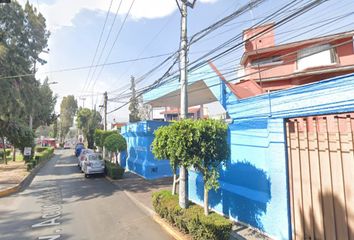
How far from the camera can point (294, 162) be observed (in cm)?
626

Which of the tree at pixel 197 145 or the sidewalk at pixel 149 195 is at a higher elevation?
the tree at pixel 197 145

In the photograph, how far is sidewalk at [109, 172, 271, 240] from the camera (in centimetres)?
704

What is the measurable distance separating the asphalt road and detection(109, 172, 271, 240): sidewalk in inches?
9.5

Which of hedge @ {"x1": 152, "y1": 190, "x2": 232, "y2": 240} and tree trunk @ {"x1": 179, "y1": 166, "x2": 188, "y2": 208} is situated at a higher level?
tree trunk @ {"x1": 179, "y1": 166, "x2": 188, "y2": 208}

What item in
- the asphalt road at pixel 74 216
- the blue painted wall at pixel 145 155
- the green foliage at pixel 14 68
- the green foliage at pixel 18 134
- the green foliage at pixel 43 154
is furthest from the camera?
the green foliage at pixel 43 154

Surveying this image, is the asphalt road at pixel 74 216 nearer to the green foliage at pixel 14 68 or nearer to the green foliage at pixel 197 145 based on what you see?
the green foliage at pixel 197 145

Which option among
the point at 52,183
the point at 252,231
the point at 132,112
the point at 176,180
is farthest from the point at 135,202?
the point at 132,112

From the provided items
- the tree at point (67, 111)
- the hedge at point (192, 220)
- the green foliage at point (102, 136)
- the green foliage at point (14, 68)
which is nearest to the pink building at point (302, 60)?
the hedge at point (192, 220)

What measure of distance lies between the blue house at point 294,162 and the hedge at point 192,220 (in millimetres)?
1212

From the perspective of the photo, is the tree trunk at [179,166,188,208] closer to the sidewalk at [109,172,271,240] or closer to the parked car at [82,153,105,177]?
the sidewalk at [109,172,271,240]

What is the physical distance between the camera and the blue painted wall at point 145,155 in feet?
55.1

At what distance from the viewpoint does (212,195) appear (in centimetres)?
925

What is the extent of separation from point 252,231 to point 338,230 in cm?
238

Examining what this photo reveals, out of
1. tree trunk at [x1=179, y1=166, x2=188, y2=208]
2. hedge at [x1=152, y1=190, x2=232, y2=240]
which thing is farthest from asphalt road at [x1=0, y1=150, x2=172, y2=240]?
tree trunk at [x1=179, y1=166, x2=188, y2=208]
